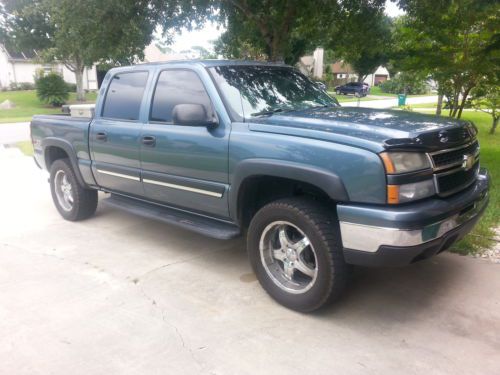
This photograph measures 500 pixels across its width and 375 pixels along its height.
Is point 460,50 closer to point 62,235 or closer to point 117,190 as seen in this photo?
point 117,190

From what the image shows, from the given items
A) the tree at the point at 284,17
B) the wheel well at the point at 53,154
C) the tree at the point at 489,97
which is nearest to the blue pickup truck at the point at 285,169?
the wheel well at the point at 53,154

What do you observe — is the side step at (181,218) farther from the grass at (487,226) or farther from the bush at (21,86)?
the bush at (21,86)

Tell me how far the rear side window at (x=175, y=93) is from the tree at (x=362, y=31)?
5132mm

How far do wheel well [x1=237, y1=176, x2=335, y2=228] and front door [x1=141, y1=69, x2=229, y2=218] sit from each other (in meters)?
0.17

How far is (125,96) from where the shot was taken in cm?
494

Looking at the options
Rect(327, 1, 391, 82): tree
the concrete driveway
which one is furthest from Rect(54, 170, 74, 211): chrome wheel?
Rect(327, 1, 391, 82): tree

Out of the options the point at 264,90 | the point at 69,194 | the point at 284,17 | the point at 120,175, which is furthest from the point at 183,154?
the point at 284,17

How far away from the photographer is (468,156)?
3.45 m

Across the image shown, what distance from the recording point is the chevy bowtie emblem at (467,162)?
11.1 ft

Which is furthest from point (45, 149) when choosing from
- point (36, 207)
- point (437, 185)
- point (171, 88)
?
point (437, 185)

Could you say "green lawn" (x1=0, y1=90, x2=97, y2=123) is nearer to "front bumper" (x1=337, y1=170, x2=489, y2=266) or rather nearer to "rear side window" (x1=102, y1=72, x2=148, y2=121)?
"rear side window" (x1=102, y1=72, x2=148, y2=121)

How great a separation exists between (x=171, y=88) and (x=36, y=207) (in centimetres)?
353

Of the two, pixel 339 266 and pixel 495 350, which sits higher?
pixel 339 266

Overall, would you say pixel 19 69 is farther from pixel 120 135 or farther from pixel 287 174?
pixel 287 174
